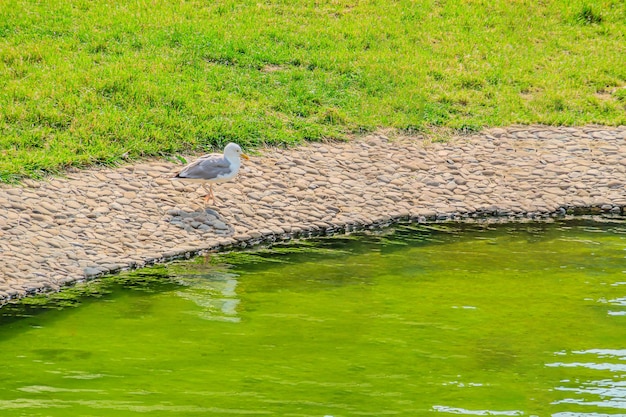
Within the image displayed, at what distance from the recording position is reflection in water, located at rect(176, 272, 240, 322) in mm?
14867

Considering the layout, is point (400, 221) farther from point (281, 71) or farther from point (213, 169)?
point (281, 71)

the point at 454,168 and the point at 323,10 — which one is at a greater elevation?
the point at 323,10

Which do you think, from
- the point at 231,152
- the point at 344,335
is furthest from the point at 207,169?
the point at 344,335

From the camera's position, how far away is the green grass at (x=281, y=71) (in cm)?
2117

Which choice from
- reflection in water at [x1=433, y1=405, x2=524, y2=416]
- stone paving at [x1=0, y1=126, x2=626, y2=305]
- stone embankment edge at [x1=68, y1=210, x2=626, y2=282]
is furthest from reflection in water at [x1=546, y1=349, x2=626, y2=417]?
stone paving at [x1=0, y1=126, x2=626, y2=305]

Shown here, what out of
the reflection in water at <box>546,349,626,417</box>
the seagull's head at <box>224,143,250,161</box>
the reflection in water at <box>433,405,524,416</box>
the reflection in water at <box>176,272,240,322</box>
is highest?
the seagull's head at <box>224,143,250,161</box>

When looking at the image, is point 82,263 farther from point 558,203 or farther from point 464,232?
point 558,203

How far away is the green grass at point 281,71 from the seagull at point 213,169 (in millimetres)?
2134

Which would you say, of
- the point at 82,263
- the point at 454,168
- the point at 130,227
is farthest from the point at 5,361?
the point at 454,168

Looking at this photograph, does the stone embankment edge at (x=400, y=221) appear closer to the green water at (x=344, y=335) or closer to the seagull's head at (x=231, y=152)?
the green water at (x=344, y=335)

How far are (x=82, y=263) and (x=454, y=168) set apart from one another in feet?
26.9

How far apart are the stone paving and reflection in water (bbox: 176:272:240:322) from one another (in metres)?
1.02

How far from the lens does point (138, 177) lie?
63.9 feet

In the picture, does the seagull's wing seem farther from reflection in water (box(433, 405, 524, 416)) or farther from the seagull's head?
reflection in water (box(433, 405, 524, 416))
